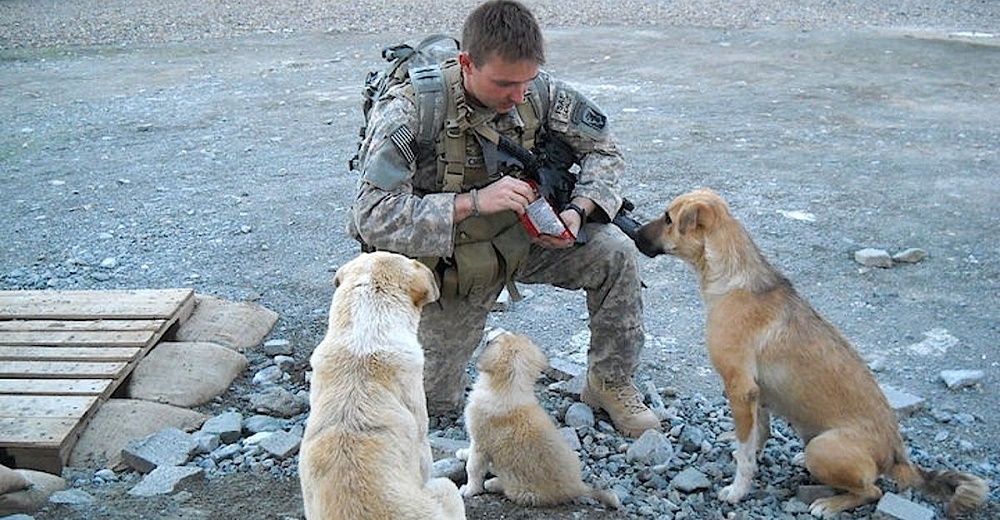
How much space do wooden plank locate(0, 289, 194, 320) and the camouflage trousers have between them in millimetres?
1752

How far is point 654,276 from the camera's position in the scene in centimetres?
750

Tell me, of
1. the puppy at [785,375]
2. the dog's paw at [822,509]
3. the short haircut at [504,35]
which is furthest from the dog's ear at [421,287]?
the dog's paw at [822,509]

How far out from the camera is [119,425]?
17.1 ft

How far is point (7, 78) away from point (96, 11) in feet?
25.1

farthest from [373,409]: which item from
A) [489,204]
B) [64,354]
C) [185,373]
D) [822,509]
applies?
[64,354]

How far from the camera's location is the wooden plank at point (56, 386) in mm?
5332

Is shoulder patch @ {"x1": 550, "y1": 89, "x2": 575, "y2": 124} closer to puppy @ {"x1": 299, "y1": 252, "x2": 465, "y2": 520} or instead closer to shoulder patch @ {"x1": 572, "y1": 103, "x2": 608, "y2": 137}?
shoulder patch @ {"x1": 572, "y1": 103, "x2": 608, "y2": 137}

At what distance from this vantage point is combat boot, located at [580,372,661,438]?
5305 millimetres

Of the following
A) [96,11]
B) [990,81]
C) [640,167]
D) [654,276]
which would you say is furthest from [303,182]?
[96,11]

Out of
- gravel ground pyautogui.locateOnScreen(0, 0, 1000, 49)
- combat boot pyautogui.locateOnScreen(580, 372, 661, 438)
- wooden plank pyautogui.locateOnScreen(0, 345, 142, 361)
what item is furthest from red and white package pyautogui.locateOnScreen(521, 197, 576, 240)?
gravel ground pyautogui.locateOnScreen(0, 0, 1000, 49)

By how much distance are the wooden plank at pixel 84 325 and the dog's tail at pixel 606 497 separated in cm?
282

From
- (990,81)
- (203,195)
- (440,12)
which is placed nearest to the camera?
(203,195)

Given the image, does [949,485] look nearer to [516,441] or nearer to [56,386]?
[516,441]

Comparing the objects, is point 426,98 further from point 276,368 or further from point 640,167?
point 640,167
